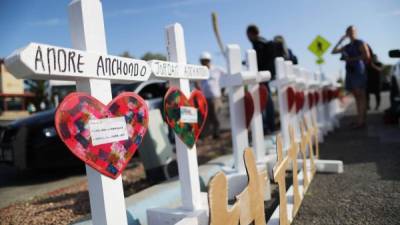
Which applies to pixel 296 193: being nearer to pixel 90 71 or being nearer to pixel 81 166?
pixel 90 71

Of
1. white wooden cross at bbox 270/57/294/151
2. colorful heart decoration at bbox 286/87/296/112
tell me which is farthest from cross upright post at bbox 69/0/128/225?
colorful heart decoration at bbox 286/87/296/112

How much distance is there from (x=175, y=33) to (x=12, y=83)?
116 feet

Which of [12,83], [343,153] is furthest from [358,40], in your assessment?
[12,83]

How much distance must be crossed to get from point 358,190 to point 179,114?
1.96 m

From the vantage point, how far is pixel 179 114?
215 centimetres

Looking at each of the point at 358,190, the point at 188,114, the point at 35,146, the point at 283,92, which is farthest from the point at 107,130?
the point at 35,146

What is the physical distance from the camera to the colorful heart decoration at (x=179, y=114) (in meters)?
2.05

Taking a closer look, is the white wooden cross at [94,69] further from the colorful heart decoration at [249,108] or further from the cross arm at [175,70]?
the colorful heart decoration at [249,108]

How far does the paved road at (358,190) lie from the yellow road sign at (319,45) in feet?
22.7

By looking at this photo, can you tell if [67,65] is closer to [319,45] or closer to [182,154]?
[182,154]

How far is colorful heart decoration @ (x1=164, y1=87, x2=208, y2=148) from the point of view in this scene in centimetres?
205

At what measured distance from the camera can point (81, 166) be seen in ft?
17.4

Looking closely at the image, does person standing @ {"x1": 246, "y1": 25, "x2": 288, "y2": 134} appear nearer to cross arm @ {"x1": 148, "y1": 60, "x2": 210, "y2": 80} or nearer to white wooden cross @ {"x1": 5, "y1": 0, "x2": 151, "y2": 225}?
cross arm @ {"x1": 148, "y1": 60, "x2": 210, "y2": 80}

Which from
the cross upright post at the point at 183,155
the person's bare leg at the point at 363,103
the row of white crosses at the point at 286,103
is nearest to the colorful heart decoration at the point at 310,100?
the row of white crosses at the point at 286,103
